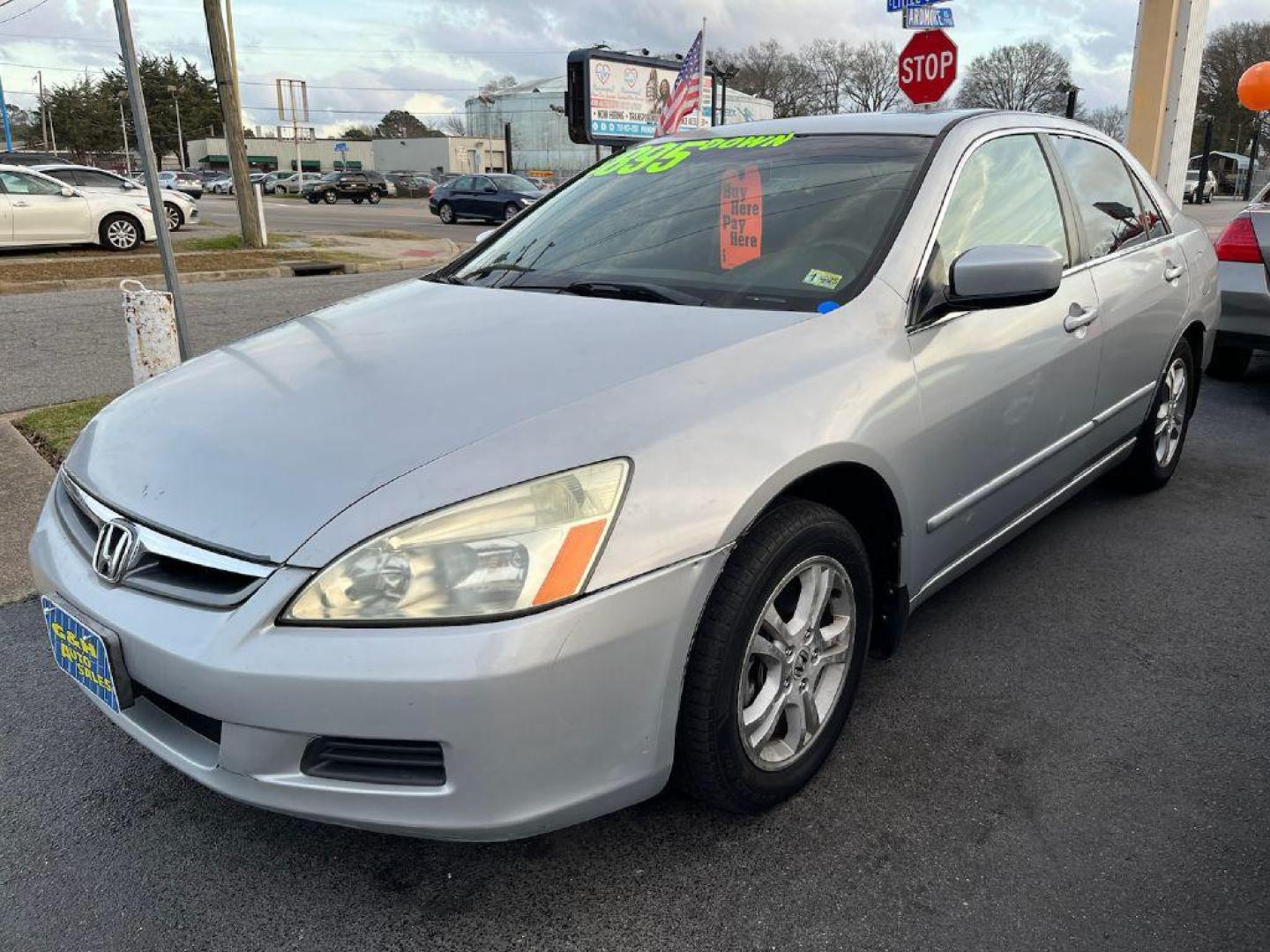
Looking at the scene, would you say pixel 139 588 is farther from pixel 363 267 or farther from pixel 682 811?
pixel 363 267

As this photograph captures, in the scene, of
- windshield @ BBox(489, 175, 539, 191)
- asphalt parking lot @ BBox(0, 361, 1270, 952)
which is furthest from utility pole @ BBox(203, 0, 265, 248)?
asphalt parking lot @ BBox(0, 361, 1270, 952)

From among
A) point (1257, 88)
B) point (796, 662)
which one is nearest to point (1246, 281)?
point (796, 662)

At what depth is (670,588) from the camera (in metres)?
1.80

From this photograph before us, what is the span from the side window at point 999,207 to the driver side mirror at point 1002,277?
8 centimetres

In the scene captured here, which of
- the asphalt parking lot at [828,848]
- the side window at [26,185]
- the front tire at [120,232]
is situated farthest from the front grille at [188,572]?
the front tire at [120,232]

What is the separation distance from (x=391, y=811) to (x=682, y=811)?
0.79 m

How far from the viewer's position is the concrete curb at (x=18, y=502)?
138 inches

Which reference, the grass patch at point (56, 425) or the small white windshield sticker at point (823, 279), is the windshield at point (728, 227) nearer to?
the small white windshield sticker at point (823, 279)

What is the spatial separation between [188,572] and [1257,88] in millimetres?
19757

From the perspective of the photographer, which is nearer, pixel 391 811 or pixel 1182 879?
pixel 391 811

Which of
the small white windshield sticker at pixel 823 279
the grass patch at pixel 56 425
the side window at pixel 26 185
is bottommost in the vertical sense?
the grass patch at pixel 56 425


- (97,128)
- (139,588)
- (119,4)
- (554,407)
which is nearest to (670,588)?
(554,407)

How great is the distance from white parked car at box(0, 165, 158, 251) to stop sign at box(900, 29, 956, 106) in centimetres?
1196

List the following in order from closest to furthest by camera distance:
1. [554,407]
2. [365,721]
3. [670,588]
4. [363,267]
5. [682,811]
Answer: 1. [365,721]
2. [670,588]
3. [554,407]
4. [682,811]
5. [363,267]
